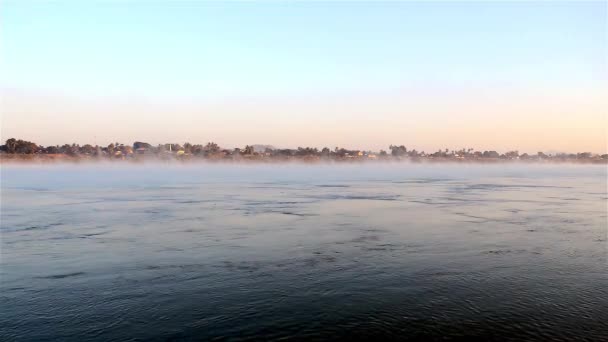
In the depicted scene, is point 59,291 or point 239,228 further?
point 239,228

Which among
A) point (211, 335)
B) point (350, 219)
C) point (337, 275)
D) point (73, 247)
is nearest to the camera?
point (211, 335)

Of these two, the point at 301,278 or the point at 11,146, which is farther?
the point at 11,146

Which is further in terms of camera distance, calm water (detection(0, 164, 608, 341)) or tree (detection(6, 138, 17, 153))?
tree (detection(6, 138, 17, 153))

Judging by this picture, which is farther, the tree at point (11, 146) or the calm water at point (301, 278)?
the tree at point (11, 146)

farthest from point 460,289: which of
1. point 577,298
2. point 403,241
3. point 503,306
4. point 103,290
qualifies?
point 103,290

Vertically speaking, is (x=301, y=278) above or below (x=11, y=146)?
below

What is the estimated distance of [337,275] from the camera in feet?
52.7

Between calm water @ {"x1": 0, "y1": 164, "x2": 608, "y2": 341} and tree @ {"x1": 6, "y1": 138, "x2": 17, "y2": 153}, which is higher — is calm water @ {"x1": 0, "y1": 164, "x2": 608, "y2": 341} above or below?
→ below

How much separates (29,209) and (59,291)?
77.2 feet

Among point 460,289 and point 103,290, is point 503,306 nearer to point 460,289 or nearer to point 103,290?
point 460,289

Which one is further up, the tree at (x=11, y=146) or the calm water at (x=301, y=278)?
the tree at (x=11, y=146)

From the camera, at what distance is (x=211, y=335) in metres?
11.1

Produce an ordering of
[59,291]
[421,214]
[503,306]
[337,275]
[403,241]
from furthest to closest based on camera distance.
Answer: [421,214], [403,241], [337,275], [59,291], [503,306]

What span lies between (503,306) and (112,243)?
1709 centimetres
